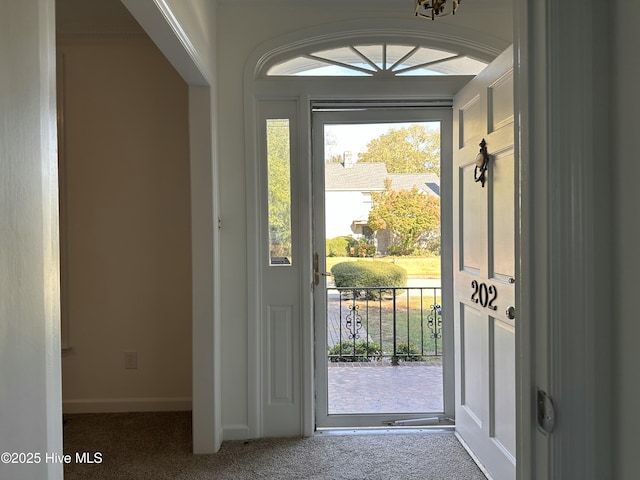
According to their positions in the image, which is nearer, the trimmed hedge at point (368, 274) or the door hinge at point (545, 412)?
the door hinge at point (545, 412)

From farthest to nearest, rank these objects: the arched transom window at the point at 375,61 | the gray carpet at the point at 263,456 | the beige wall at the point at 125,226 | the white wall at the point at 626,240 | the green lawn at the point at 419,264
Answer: the beige wall at the point at 125,226
the green lawn at the point at 419,264
the arched transom window at the point at 375,61
the gray carpet at the point at 263,456
the white wall at the point at 626,240

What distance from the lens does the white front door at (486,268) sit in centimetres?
195

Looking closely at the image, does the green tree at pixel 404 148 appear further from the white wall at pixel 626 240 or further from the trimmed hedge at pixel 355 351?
the white wall at pixel 626 240

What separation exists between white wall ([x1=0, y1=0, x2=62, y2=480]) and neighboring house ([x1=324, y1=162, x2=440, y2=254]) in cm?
195

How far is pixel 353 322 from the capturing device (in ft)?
9.35

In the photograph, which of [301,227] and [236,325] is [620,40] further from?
[236,325]

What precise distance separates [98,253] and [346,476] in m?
2.16

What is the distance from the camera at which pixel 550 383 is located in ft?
2.39

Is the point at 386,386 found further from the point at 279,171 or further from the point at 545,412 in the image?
the point at 545,412

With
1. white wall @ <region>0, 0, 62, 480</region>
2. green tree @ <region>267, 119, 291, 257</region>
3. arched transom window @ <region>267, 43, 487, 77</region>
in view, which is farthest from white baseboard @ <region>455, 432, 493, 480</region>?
arched transom window @ <region>267, 43, 487, 77</region>

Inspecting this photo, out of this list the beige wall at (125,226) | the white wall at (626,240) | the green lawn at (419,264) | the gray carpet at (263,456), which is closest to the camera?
the white wall at (626,240)

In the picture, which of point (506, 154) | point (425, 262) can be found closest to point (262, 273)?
point (425, 262)

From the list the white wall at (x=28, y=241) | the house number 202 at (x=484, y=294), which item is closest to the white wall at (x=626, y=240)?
the white wall at (x=28, y=241)

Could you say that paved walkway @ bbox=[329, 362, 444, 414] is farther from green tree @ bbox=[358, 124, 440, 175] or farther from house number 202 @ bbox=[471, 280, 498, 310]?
green tree @ bbox=[358, 124, 440, 175]
